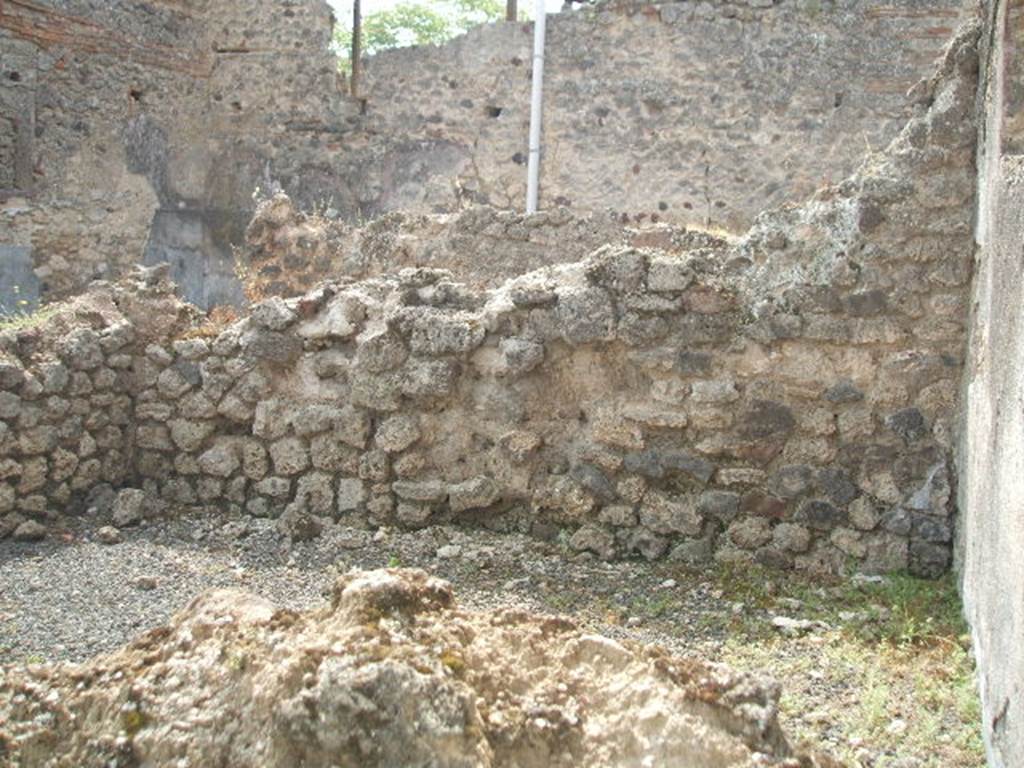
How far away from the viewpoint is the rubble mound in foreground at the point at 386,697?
236 centimetres

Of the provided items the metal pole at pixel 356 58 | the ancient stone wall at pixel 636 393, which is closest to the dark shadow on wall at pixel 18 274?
the metal pole at pixel 356 58

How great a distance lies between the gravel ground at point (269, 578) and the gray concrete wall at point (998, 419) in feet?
3.27

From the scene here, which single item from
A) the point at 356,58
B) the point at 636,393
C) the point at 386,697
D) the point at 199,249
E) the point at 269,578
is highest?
the point at 356,58

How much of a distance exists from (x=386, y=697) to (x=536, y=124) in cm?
1127

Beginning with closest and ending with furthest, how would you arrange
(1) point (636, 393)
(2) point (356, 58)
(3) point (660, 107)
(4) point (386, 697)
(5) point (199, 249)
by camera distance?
(4) point (386, 697), (1) point (636, 393), (3) point (660, 107), (5) point (199, 249), (2) point (356, 58)

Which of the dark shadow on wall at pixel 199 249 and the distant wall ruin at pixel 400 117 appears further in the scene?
the dark shadow on wall at pixel 199 249

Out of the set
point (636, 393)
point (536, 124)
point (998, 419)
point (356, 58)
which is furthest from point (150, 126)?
point (998, 419)

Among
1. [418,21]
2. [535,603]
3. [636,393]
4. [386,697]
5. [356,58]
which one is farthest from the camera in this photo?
[418,21]

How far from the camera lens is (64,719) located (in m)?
2.65

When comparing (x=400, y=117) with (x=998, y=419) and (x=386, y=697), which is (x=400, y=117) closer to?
(x=998, y=419)

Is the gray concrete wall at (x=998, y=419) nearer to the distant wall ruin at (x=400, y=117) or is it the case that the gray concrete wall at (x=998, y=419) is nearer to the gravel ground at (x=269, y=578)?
the gravel ground at (x=269, y=578)

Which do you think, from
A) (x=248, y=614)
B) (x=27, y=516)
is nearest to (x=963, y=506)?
(x=248, y=614)

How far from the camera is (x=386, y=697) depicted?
7.72 feet

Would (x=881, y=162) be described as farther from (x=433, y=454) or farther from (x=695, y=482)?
(x=433, y=454)
